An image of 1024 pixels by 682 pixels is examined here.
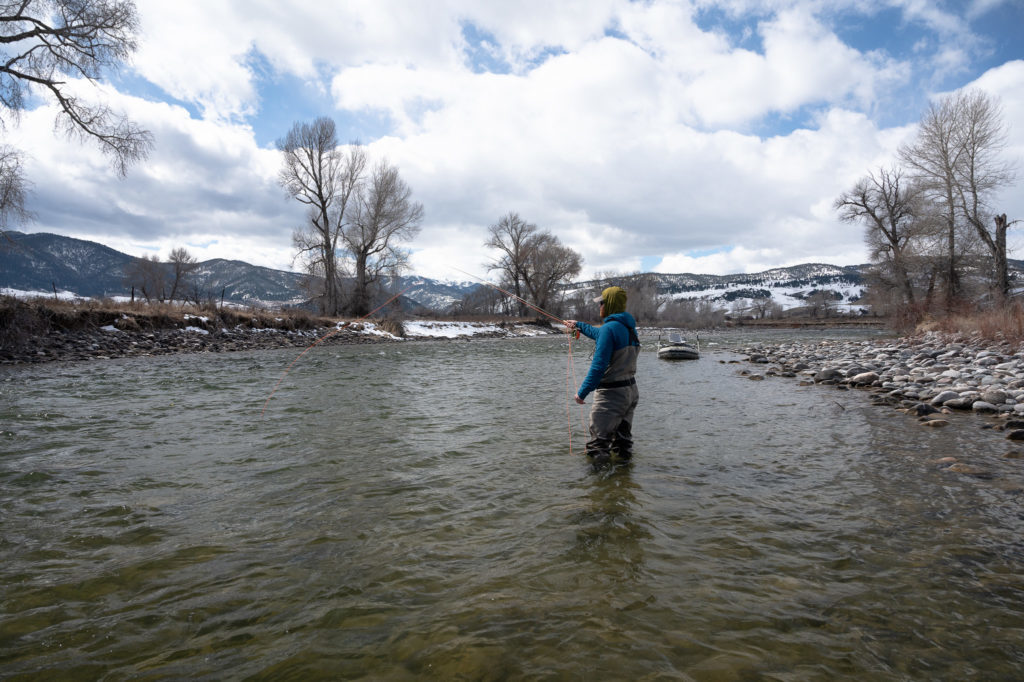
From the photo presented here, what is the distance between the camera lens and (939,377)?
34.1 feet

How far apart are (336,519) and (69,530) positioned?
2.08 metres

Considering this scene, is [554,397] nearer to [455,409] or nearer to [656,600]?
[455,409]

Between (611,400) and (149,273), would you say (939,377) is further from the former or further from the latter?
(149,273)

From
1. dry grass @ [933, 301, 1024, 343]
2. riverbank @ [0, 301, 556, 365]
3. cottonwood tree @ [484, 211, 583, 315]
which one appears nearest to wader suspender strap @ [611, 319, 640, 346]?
riverbank @ [0, 301, 556, 365]

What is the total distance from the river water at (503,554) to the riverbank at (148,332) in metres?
7.53

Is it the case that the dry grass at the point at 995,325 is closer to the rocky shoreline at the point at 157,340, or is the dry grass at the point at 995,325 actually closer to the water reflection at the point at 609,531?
the water reflection at the point at 609,531

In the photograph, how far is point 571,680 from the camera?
2.26m

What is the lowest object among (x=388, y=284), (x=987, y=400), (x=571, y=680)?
(x=571, y=680)

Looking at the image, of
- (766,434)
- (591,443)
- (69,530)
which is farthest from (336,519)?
(766,434)

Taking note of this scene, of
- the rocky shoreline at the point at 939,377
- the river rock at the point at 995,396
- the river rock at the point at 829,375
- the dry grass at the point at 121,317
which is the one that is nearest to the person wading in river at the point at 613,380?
the rocky shoreline at the point at 939,377

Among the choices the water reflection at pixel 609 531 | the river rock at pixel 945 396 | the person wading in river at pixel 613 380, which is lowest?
the water reflection at pixel 609 531

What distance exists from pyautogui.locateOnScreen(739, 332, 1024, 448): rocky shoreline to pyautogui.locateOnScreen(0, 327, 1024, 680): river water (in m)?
1.43

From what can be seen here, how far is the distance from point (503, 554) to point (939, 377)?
11.7 metres

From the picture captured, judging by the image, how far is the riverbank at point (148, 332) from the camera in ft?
52.4
